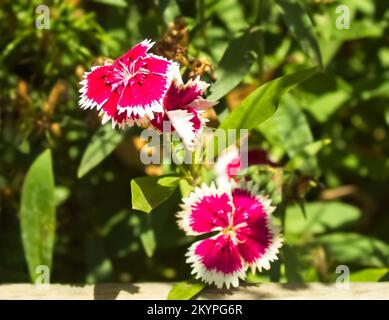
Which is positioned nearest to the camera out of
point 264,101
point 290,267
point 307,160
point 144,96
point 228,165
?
point 144,96

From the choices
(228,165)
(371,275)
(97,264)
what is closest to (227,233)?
(228,165)

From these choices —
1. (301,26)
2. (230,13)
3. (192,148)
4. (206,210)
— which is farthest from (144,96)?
(230,13)

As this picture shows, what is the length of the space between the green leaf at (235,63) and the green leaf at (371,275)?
44 cm

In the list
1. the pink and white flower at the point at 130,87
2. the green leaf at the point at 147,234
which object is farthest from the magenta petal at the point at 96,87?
the green leaf at the point at 147,234

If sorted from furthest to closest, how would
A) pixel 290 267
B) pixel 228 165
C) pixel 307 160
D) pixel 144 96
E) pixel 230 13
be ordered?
pixel 230 13 → pixel 307 160 → pixel 290 267 → pixel 228 165 → pixel 144 96

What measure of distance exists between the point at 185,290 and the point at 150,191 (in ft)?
0.63

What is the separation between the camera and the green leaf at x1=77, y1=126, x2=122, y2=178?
1.39 metres

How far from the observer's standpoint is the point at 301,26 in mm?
1406

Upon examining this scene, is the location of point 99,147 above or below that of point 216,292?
above

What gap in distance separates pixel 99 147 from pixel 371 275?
56 centimetres

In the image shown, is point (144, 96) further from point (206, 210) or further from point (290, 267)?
point (290, 267)

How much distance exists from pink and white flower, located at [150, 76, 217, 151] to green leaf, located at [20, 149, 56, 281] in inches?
17.3

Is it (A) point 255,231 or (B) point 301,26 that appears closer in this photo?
(A) point 255,231

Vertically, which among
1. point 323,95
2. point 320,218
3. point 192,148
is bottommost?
point 320,218
